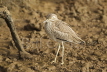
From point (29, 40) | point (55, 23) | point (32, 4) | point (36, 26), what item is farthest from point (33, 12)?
point (55, 23)

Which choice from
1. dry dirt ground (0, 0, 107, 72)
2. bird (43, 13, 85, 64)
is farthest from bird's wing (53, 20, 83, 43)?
dry dirt ground (0, 0, 107, 72)

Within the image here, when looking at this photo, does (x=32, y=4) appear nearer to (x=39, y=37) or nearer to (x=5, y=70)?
(x=39, y=37)

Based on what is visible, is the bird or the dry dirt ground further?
the dry dirt ground

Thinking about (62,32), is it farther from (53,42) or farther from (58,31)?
(53,42)

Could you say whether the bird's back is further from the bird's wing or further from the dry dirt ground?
the dry dirt ground

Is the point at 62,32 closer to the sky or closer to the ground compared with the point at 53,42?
closer to the sky

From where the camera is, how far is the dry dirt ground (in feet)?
16.8

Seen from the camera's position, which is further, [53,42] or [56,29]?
[53,42]

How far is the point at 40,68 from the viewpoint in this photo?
5008 mm

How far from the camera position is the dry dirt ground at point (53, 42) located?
16.8 ft

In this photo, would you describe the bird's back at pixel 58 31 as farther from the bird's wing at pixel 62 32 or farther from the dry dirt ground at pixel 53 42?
the dry dirt ground at pixel 53 42

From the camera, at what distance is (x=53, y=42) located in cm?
622

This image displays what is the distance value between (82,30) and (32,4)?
103 inches

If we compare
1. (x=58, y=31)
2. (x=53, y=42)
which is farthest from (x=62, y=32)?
(x=53, y=42)
